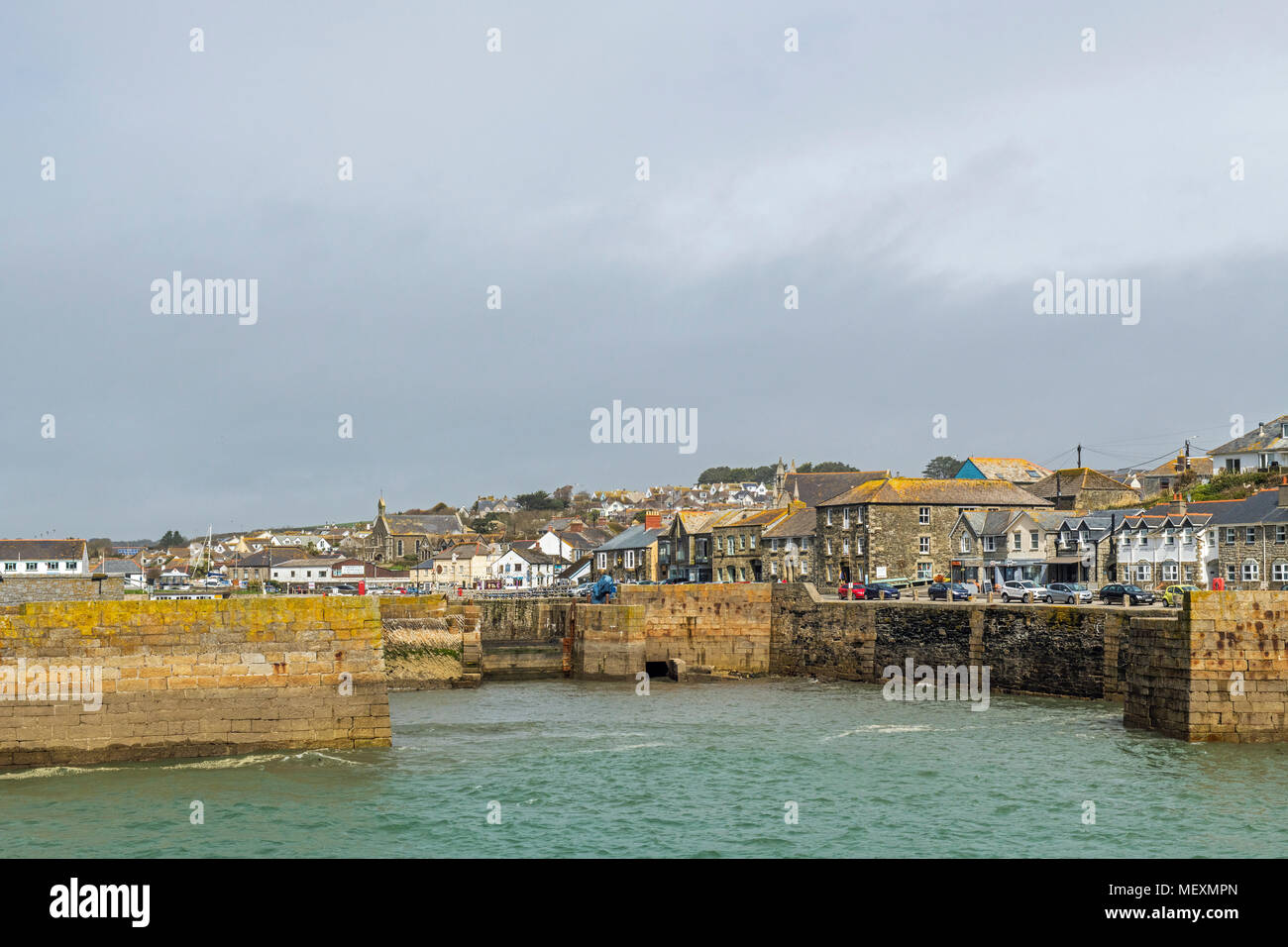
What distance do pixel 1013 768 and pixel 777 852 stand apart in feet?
26.8

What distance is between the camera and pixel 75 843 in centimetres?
1602

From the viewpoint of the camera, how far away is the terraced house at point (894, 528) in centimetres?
5844

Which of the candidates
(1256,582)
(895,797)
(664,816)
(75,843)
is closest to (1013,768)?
(895,797)

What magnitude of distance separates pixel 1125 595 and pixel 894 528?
1882cm

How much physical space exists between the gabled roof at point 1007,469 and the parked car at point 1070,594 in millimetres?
23506

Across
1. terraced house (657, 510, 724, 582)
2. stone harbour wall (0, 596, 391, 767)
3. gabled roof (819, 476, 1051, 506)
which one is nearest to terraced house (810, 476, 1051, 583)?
gabled roof (819, 476, 1051, 506)

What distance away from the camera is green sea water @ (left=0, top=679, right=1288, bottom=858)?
1639 cm

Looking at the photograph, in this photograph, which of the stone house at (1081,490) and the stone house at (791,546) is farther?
the stone house at (1081,490)

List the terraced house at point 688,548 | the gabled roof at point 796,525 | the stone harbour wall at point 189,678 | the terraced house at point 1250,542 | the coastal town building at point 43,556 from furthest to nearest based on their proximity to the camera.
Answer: the terraced house at point 688,548
the coastal town building at point 43,556
the gabled roof at point 796,525
the terraced house at point 1250,542
the stone harbour wall at point 189,678

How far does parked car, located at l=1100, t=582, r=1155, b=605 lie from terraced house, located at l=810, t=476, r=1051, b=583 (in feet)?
54.8

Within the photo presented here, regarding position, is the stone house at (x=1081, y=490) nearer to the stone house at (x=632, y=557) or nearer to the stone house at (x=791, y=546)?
the stone house at (x=791, y=546)

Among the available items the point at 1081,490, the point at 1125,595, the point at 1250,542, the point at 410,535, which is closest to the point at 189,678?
the point at 1125,595

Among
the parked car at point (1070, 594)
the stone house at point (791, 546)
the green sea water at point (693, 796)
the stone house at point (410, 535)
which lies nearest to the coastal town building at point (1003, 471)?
the stone house at point (791, 546)

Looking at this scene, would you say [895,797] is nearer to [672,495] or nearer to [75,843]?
[75,843]
